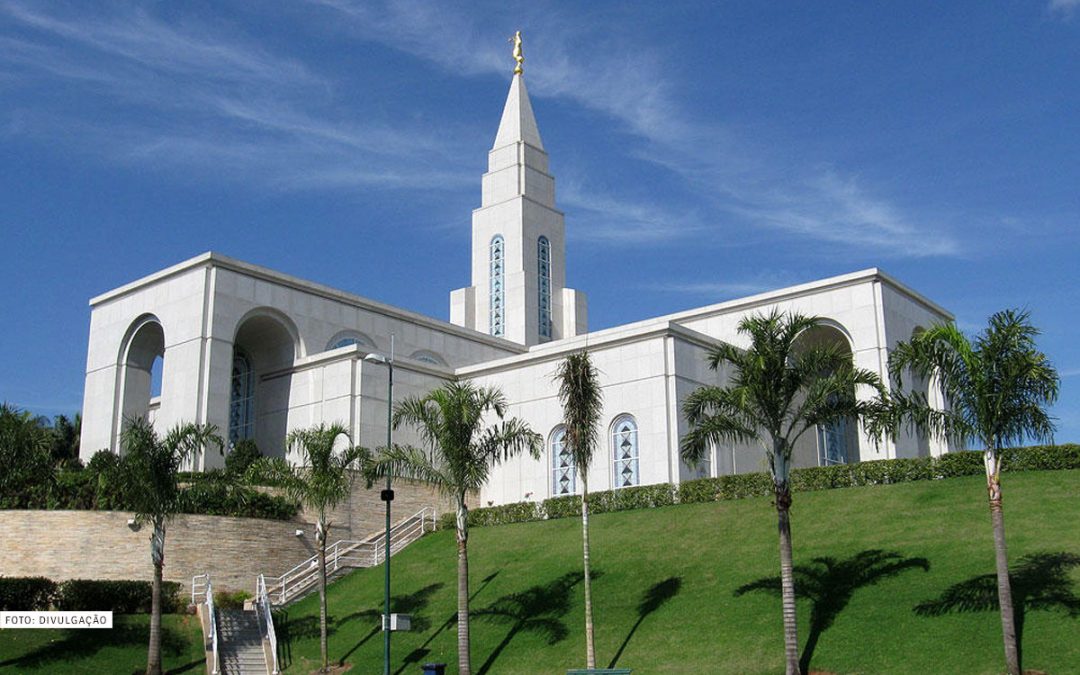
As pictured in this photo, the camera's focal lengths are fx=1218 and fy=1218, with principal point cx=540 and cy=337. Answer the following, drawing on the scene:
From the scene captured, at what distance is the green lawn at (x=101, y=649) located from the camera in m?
29.4

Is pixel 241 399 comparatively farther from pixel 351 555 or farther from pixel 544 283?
pixel 544 283

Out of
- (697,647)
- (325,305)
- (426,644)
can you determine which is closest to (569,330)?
(325,305)

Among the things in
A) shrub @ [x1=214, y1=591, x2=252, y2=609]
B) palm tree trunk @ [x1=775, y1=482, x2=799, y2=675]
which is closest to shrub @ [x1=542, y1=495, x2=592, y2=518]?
shrub @ [x1=214, y1=591, x2=252, y2=609]

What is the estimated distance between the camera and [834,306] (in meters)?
48.6

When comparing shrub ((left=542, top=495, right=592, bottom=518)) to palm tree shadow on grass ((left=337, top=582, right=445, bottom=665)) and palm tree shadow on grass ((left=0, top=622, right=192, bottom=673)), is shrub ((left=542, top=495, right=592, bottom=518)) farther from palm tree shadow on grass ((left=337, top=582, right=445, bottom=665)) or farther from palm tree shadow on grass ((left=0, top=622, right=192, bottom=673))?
palm tree shadow on grass ((left=0, top=622, right=192, bottom=673))

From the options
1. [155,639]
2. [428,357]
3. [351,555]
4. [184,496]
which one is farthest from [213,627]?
[428,357]

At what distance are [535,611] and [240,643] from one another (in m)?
8.03

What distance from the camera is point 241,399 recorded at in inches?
2002

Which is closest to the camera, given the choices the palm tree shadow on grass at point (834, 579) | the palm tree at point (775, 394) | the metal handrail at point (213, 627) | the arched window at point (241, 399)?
the palm tree at point (775, 394)

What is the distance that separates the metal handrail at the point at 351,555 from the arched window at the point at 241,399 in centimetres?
1115

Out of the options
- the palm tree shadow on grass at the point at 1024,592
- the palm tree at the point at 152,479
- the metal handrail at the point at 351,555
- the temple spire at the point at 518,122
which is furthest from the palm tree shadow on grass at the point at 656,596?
the temple spire at the point at 518,122

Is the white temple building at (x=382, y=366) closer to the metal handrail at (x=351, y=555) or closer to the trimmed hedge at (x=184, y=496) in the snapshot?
the metal handrail at (x=351, y=555)

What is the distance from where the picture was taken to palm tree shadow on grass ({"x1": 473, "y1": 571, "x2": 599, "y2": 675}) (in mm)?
29109

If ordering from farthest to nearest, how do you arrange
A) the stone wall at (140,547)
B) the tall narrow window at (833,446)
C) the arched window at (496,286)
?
the arched window at (496,286)
the tall narrow window at (833,446)
the stone wall at (140,547)
